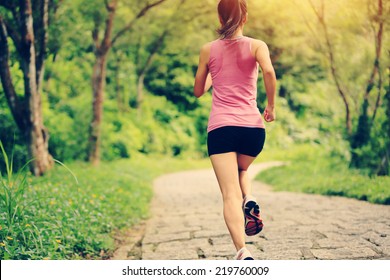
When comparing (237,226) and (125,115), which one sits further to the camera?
(125,115)

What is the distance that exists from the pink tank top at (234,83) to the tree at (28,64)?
387 centimetres

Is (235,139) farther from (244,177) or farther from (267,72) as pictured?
(267,72)

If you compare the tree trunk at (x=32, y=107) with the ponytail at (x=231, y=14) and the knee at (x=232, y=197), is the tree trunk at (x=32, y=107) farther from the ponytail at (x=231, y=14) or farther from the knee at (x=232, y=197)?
the ponytail at (x=231, y=14)

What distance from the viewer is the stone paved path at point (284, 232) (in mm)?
3838

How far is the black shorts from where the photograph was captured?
10.2ft

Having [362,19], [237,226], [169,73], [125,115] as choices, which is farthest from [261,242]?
[125,115]

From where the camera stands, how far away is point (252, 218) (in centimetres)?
318

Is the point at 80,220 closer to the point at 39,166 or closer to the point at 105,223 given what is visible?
the point at 105,223

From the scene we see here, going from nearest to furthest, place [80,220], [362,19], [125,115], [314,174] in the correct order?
[80,220]
[362,19]
[314,174]
[125,115]

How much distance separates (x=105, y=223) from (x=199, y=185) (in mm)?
6166

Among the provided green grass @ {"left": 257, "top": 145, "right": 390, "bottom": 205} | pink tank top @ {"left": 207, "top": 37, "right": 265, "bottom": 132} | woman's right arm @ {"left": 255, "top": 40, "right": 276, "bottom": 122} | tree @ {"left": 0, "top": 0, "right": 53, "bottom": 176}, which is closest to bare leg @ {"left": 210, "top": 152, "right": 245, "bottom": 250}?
pink tank top @ {"left": 207, "top": 37, "right": 265, "bottom": 132}

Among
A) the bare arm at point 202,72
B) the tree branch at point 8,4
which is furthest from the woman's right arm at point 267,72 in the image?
the tree branch at point 8,4

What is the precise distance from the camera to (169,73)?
539 inches

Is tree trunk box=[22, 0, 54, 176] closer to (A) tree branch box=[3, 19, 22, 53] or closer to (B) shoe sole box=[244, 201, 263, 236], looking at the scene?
(A) tree branch box=[3, 19, 22, 53]
